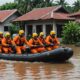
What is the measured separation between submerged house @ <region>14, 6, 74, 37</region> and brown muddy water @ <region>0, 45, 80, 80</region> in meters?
19.1

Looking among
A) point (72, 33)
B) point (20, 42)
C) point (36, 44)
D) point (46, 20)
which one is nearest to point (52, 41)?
point (36, 44)

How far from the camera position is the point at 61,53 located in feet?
58.0

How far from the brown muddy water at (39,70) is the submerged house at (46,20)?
1913 centimetres

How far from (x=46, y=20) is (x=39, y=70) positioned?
2313 cm

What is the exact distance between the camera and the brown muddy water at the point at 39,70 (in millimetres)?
13609

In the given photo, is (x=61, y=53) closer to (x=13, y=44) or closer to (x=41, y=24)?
(x=13, y=44)

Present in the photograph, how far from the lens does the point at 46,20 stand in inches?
1522

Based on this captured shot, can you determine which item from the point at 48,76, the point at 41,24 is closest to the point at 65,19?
the point at 41,24

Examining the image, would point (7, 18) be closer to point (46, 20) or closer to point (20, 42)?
point (46, 20)

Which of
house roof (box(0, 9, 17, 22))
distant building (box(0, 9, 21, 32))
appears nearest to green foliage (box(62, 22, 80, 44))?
house roof (box(0, 9, 17, 22))

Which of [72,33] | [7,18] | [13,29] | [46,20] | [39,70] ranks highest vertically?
[46,20]

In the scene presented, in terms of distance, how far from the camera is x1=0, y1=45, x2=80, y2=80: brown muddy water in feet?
44.7

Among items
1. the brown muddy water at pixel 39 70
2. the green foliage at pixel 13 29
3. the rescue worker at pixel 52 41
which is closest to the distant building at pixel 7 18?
the green foliage at pixel 13 29

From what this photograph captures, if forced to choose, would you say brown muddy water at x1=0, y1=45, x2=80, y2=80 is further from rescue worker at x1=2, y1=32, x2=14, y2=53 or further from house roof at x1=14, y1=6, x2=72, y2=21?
house roof at x1=14, y1=6, x2=72, y2=21
